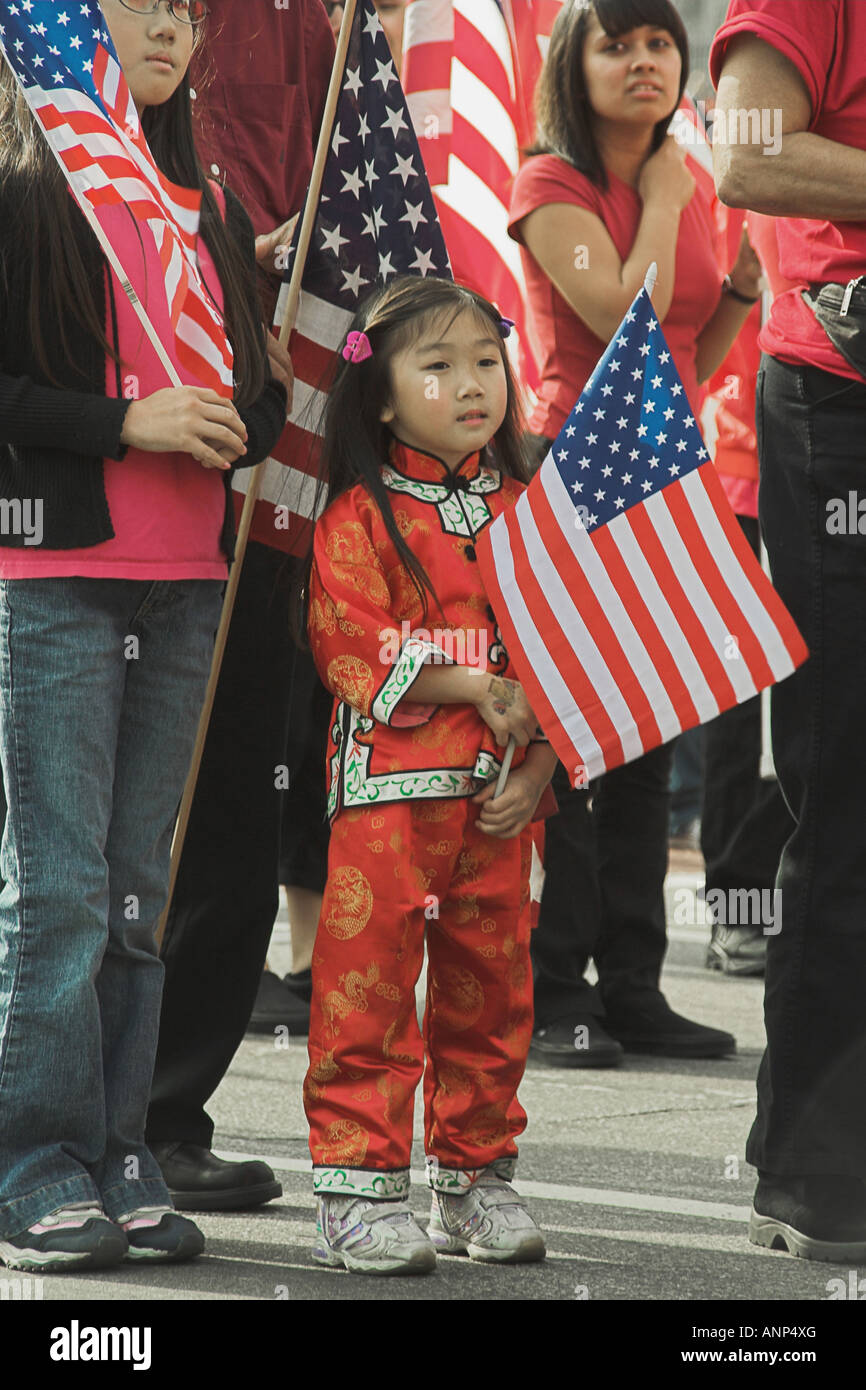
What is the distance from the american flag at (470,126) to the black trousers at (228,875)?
2151 mm

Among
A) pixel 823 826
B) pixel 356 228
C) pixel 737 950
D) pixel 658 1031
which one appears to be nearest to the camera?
pixel 823 826

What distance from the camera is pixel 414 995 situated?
3.25 meters

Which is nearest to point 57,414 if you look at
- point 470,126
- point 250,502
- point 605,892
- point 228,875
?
point 250,502

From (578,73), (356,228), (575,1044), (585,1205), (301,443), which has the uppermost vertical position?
(578,73)

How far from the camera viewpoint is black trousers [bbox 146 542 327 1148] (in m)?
3.56

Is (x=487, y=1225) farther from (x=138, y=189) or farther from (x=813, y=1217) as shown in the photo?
(x=138, y=189)

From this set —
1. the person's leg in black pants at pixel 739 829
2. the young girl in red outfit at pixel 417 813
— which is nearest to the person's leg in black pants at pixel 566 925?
the person's leg in black pants at pixel 739 829

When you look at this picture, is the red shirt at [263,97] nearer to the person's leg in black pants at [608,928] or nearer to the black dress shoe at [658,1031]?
the person's leg in black pants at [608,928]

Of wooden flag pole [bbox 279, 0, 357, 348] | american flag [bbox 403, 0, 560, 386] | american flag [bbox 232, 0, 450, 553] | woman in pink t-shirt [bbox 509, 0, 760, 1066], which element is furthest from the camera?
american flag [bbox 403, 0, 560, 386]

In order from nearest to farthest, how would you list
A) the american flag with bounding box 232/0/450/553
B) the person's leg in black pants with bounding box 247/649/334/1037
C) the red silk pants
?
the red silk pants
the american flag with bounding box 232/0/450/553
the person's leg in black pants with bounding box 247/649/334/1037

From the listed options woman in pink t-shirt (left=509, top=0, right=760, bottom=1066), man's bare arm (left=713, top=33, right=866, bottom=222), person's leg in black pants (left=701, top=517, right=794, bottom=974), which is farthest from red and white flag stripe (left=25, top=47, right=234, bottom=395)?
person's leg in black pants (left=701, top=517, right=794, bottom=974)

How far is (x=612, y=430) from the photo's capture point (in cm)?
340

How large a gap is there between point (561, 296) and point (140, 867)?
2417 millimetres

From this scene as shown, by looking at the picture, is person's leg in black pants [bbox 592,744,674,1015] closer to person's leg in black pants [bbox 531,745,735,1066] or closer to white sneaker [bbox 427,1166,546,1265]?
person's leg in black pants [bbox 531,745,735,1066]
